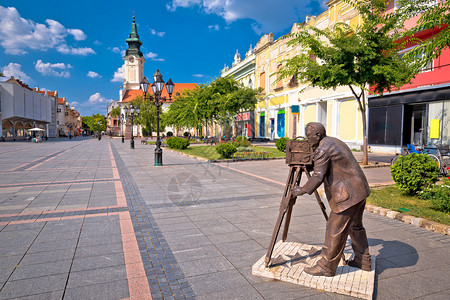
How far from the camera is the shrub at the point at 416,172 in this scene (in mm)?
6352

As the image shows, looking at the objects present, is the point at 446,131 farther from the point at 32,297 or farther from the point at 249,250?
the point at 32,297

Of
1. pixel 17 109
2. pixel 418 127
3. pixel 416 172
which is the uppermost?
pixel 17 109

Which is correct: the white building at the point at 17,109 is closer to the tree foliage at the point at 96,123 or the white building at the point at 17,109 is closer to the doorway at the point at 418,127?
the doorway at the point at 418,127

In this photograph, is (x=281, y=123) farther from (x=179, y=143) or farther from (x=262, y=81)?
(x=179, y=143)

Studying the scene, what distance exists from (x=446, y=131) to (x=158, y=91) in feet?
50.1

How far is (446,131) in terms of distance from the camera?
50.1ft

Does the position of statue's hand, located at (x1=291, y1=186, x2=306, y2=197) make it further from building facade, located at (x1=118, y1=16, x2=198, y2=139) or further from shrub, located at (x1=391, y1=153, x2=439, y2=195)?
building facade, located at (x1=118, y1=16, x2=198, y2=139)

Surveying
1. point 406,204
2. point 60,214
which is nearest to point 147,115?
point 60,214

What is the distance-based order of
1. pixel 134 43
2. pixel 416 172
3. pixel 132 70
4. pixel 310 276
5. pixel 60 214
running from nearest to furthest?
1. pixel 310 276
2. pixel 60 214
3. pixel 416 172
4. pixel 134 43
5. pixel 132 70

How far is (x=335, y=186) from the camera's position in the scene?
295 centimetres

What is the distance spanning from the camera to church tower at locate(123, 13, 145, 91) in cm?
8444

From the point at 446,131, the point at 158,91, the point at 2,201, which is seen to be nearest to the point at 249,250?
the point at 2,201

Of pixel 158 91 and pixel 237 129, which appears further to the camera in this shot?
pixel 237 129

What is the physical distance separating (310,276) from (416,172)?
15.7 feet
